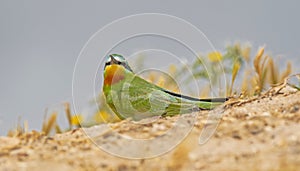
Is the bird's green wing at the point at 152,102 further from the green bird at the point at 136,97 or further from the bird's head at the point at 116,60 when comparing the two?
the bird's head at the point at 116,60

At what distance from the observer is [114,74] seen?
3.30 meters

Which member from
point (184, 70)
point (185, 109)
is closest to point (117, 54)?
point (185, 109)

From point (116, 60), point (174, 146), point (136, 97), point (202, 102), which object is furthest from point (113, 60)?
point (174, 146)

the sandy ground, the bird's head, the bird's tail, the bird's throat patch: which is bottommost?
the sandy ground

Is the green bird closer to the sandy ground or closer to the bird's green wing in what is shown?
the bird's green wing

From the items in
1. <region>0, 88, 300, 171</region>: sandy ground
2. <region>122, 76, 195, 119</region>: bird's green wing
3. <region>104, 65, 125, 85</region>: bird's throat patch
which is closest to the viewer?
<region>0, 88, 300, 171</region>: sandy ground

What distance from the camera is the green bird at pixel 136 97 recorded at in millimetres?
3129

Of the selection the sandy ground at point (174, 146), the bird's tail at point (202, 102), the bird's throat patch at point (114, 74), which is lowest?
the sandy ground at point (174, 146)

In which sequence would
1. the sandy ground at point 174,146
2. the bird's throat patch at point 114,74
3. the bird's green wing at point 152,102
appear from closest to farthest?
the sandy ground at point 174,146 < the bird's green wing at point 152,102 < the bird's throat patch at point 114,74

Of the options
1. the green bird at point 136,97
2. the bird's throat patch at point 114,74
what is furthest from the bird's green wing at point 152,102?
the bird's throat patch at point 114,74

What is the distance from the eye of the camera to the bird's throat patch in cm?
330

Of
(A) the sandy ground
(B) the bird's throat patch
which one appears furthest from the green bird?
(A) the sandy ground

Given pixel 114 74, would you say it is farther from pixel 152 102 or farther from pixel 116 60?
pixel 152 102

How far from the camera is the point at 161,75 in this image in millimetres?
4133
